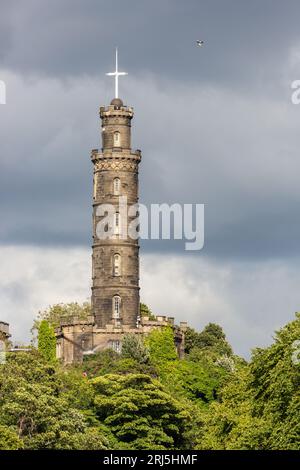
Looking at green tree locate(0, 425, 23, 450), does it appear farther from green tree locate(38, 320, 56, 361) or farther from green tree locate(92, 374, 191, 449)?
green tree locate(38, 320, 56, 361)

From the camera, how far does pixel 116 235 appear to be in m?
178

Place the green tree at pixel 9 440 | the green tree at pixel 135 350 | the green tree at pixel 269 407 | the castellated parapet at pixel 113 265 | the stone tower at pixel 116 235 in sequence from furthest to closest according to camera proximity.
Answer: the stone tower at pixel 116 235 → the castellated parapet at pixel 113 265 → the green tree at pixel 135 350 → the green tree at pixel 9 440 → the green tree at pixel 269 407

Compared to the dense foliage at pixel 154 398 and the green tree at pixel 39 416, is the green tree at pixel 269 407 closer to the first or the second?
the dense foliage at pixel 154 398

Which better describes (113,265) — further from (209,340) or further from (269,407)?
(269,407)

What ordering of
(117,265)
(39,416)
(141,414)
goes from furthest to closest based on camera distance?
(117,265) → (141,414) → (39,416)

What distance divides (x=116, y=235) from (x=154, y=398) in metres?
39.0

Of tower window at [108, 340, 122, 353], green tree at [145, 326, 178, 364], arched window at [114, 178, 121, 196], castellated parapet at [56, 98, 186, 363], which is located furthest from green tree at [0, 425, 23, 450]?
arched window at [114, 178, 121, 196]

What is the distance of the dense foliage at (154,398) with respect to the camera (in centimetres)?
10200

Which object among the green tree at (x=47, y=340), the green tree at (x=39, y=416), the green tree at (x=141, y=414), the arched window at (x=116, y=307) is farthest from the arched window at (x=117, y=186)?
the green tree at (x=39, y=416)

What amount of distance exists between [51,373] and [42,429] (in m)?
17.4

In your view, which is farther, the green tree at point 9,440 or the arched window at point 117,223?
the arched window at point 117,223

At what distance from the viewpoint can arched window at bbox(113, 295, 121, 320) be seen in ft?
581

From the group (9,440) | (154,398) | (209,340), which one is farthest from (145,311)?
(9,440)

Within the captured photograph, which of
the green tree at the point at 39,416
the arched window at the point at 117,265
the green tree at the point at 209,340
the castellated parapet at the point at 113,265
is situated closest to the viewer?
the green tree at the point at 39,416
